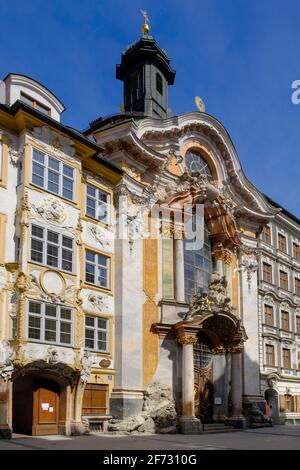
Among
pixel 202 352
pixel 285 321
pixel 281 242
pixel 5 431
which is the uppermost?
pixel 281 242

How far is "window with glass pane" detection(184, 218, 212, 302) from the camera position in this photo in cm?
3656

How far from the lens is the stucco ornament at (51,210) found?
89.6 feet

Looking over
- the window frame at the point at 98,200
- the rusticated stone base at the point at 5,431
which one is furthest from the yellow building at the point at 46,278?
the window frame at the point at 98,200

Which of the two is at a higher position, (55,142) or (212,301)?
(55,142)

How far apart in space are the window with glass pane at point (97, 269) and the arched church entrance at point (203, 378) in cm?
772

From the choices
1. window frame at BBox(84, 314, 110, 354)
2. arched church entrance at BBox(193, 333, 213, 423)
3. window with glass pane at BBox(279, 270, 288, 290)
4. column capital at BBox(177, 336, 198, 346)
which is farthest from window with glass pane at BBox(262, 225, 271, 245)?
window frame at BBox(84, 314, 110, 354)

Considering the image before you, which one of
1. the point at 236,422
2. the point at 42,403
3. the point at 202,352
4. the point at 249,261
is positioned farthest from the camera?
the point at 249,261

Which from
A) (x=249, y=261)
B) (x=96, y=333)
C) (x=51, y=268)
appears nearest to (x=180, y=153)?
(x=249, y=261)

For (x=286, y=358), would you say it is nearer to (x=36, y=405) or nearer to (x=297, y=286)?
(x=297, y=286)

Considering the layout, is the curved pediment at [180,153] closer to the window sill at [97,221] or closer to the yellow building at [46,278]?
the yellow building at [46,278]

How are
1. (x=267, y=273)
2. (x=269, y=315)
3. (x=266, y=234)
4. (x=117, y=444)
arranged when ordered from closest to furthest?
(x=117, y=444) < (x=269, y=315) < (x=267, y=273) < (x=266, y=234)

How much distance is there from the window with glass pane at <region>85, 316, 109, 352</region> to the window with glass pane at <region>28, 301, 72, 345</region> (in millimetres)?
2264

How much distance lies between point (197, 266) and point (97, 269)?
342 inches

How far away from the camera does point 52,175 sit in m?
28.5
